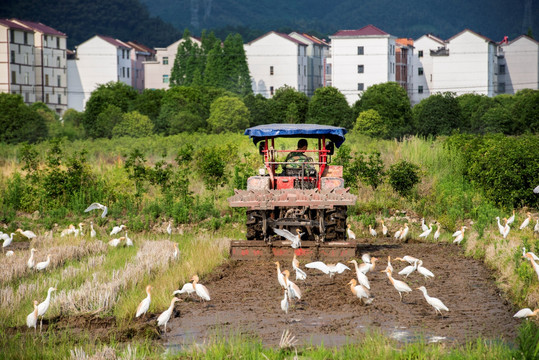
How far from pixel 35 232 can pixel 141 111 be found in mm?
41638

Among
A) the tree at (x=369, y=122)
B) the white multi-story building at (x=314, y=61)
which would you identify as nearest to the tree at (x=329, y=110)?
the tree at (x=369, y=122)

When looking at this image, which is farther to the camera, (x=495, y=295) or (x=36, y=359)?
(x=495, y=295)

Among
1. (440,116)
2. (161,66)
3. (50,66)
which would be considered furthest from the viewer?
(161,66)

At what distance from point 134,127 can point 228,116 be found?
9561 mm

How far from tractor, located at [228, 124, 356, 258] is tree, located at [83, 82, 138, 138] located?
4410 cm

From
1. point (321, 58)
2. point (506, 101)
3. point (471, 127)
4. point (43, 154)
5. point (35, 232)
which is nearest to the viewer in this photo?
point (35, 232)

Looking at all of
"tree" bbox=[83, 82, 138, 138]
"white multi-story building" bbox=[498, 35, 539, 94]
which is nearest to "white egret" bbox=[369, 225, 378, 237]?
"tree" bbox=[83, 82, 138, 138]

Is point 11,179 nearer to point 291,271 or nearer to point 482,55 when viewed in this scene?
point 291,271

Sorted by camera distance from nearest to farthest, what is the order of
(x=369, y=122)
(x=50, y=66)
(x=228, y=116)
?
(x=369, y=122) → (x=228, y=116) → (x=50, y=66)

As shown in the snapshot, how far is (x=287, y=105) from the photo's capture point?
7094 centimetres

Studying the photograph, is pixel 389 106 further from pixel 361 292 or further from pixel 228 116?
pixel 361 292

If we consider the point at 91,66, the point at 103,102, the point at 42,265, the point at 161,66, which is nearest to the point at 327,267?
the point at 42,265

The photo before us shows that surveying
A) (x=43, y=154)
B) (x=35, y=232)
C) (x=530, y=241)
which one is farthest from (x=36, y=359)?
(x=43, y=154)

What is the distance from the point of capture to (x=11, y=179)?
25250 mm
